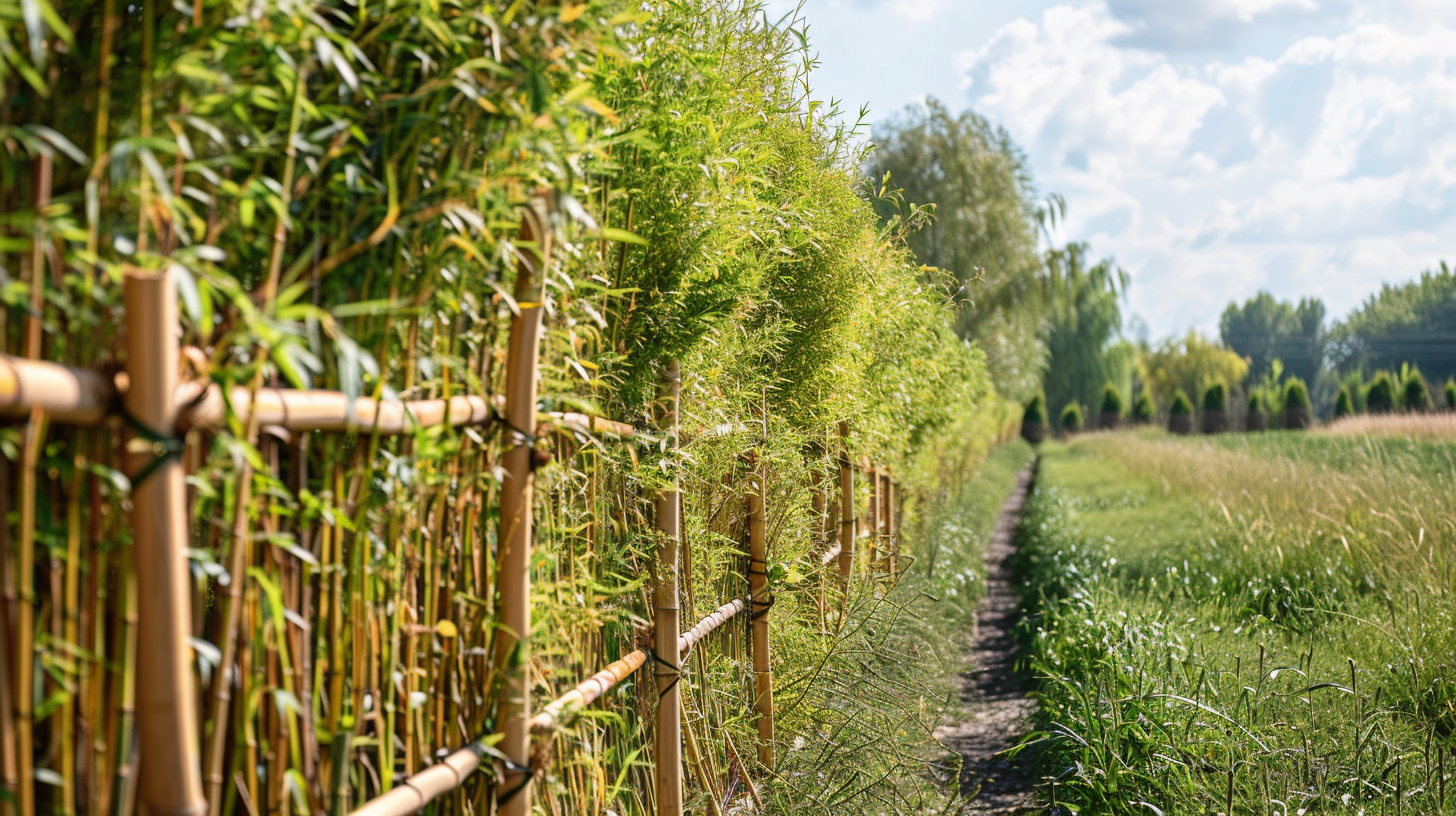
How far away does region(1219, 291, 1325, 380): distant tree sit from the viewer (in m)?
83.3

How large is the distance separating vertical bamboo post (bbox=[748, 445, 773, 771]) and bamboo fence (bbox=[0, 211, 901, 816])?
1.78 meters

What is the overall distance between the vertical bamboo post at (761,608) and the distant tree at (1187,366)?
179ft

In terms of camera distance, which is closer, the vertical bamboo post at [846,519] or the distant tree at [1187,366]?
the vertical bamboo post at [846,519]

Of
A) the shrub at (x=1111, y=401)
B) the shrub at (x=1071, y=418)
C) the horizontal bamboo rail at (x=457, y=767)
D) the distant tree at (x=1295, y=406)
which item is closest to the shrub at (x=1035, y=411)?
the shrub at (x=1071, y=418)

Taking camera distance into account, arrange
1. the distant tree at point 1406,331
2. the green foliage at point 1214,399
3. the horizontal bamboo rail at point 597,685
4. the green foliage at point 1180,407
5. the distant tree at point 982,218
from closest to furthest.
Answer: the horizontal bamboo rail at point 597,685, the distant tree at point 982,218, the green foliage at point 1214,399, the green foliage at point 1180,407, the distant tree at point 1406,331

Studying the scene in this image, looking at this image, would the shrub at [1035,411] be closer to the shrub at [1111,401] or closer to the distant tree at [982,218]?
the shrub at [1111,401]

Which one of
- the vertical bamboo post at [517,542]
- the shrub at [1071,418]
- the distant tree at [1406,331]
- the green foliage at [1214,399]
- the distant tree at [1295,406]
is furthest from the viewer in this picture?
the distant tree at [1406,331]

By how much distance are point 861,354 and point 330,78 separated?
3610 millimetres

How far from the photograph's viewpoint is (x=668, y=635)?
2771mm

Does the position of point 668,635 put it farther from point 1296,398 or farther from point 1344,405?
point 1344,405

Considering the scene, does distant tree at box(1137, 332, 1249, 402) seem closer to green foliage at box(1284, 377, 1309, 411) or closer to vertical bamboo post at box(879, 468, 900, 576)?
green foliage at box(1284, 377, 1309, 411)

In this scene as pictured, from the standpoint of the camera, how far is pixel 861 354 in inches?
187

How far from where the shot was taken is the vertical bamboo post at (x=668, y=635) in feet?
8.91

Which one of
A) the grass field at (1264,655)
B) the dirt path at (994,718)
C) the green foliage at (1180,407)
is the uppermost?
the green foliage at (1180,407)
